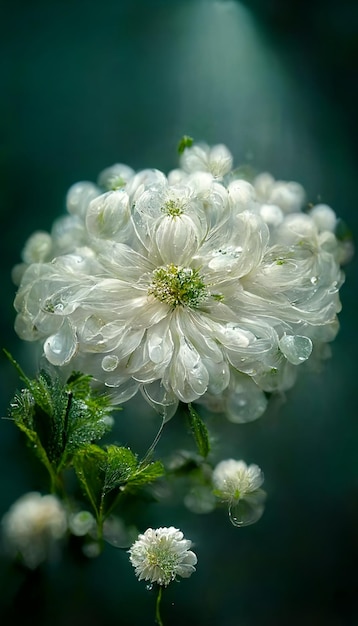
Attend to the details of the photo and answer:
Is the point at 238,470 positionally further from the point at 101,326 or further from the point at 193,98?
the point at 193,98

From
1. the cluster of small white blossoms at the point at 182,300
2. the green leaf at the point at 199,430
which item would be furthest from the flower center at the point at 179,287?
the green leaf at the point at 199,430

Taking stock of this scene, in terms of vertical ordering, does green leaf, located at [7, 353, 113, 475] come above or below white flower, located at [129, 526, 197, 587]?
above

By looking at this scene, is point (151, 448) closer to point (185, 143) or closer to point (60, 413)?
point (60, 413)

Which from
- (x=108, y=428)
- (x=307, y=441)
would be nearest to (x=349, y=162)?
(x=307, y=441)

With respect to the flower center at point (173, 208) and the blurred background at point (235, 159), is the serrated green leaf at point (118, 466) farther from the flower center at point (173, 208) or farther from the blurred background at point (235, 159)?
the flower center at point (173, 208)

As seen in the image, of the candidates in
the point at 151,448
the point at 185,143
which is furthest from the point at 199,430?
the point at 185,143

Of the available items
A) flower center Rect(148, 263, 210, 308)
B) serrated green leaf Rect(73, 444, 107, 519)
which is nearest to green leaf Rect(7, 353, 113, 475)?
serrated green leaf Rect(73, 444, 107, 519)

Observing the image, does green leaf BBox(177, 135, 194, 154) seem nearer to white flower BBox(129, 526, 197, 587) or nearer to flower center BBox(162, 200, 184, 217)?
flower center BBox(162, 200, 184, 217)
